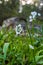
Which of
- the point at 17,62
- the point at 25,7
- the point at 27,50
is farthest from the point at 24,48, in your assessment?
the point at 25,7

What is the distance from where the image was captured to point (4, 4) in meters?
8.09

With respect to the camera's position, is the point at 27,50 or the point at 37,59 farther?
the point at 27,50

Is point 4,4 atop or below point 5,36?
below

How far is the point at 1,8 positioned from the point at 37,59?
539 centimetres

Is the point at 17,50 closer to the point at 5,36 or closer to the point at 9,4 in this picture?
the point at 5,36

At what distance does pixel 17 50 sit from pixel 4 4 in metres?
5.13

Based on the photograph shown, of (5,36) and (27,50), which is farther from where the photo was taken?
(5,36)

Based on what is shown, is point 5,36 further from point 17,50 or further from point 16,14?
point 16,14

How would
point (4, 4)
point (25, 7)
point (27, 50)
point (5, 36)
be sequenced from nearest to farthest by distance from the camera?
point (27, 50)
point (5, 36)
point (25, 7)
point (4, 4)

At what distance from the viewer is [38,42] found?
331 centimetres

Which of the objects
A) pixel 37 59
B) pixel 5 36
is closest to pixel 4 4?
pixel 5 36

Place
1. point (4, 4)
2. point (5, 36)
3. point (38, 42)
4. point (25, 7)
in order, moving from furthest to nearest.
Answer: point (4, 4)
point (25, 7)
point (5, 36)
point (38, 42)

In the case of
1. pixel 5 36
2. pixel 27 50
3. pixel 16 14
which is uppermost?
pixel 27 50

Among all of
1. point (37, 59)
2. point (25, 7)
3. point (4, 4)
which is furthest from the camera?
point (4, 4)
